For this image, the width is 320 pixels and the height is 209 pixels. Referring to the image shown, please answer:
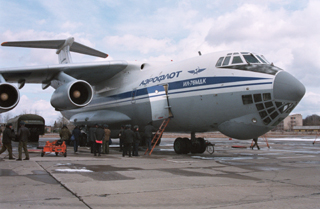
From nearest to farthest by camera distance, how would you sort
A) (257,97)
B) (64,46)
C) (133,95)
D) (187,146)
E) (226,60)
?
(257,97) → (226,60) → (187,146) → (133,95) → (64,46)

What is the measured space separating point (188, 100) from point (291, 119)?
164 meters

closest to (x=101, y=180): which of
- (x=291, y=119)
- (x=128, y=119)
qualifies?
(x=128, y=119)

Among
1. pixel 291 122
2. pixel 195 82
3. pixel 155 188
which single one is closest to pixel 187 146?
pixel 195 82

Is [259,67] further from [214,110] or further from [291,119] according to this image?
[291,119]

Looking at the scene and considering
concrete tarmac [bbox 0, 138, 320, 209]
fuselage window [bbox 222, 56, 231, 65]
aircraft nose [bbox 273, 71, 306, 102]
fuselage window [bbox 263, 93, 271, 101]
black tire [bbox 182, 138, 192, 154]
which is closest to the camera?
concrete tarmac [bbox 0, 138, 320, 209]

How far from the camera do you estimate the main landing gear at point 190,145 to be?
11242mm

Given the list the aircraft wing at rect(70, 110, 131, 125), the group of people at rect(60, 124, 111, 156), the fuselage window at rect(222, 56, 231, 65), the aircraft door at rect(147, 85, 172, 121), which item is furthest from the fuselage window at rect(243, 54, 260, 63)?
the aircraft wing at rect(70, 110, 131, 125)

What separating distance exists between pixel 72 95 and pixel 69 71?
1.90 metres

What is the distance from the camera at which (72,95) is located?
1166 cm

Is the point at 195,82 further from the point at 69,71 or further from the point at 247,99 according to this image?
the point at 69,71

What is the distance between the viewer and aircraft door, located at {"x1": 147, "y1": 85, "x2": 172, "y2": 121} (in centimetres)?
1084

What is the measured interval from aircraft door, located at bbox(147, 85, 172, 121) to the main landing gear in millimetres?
1242

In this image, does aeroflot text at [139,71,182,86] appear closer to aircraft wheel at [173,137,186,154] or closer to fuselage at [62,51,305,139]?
fuselage at [62,51,305,139]

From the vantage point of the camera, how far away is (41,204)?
3.67 meters
